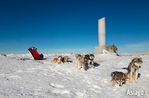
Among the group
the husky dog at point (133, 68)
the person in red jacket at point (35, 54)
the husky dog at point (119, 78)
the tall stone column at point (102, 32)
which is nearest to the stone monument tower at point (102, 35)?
the tall stone column at point (102, 32)

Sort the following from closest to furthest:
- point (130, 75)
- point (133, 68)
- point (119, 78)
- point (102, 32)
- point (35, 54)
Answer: point (119, 78) → point (133, 68) → point (130, 75) → point (35, 54) → point (102, 32)

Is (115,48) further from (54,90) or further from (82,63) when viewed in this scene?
(54,90)

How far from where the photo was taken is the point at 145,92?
3904 millimetres

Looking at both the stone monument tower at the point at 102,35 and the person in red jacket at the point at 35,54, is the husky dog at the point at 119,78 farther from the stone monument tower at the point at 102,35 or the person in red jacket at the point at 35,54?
the stone monument tower at the point at 102,35

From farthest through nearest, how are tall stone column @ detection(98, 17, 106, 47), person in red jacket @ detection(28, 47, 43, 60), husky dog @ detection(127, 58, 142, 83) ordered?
tall stone column @ detection(98, 17, 106, 47)
person in red jacket @ detection(28, 47, 43, 60)
husky dog @ detection(127, 58, 142, 83)

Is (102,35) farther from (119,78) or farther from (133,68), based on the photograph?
(119,78)

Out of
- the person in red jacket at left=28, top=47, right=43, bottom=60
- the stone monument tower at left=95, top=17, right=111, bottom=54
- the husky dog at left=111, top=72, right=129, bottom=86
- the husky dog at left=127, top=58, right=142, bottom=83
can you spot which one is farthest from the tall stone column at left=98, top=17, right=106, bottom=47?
the husky dog at left=111, top=72, right=129, bottom=86

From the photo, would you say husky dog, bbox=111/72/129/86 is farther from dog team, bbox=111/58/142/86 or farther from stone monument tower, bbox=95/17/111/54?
stone monument tower, bbox=95/17/111/54

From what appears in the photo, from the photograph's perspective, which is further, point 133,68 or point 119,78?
point 133,68

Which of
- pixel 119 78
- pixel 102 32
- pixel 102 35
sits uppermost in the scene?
pixel 102 32

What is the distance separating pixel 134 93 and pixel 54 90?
3.12 metres

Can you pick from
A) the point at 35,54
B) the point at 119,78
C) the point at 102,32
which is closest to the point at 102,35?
the point at 102,32

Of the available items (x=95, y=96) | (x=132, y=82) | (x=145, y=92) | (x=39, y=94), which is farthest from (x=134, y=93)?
(x=39, y=94)

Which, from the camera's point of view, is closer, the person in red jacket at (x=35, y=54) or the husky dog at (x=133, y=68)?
the husky dog at (x=133, y=68)
